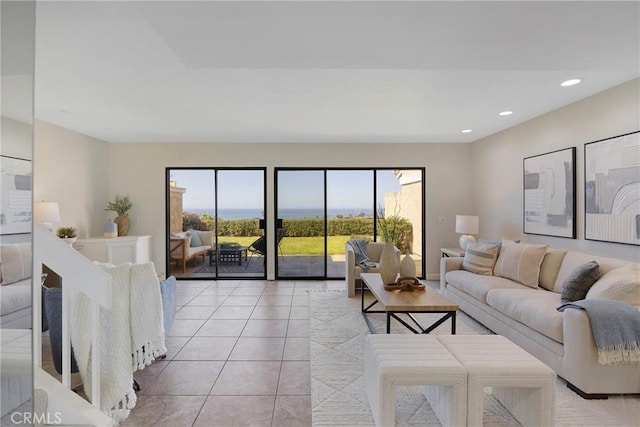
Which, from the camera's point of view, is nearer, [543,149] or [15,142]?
[15,142]

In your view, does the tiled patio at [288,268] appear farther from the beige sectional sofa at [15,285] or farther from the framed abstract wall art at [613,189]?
the beige sectional sofa at [15,285]

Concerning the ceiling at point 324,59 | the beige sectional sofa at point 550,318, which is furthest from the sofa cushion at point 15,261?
the beige sectional sofa at point 550,318

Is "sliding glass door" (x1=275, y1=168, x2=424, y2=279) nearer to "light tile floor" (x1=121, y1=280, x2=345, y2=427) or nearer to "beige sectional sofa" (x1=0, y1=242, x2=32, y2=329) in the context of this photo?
"light tile floor" (x1=121, y1=280, x2=345, y2=427)

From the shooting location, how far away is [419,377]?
6.30 feet

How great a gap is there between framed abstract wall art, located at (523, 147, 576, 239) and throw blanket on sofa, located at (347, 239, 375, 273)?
90.8 inches

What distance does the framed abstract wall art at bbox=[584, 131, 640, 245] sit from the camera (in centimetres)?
315

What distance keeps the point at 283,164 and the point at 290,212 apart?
0.93 metres

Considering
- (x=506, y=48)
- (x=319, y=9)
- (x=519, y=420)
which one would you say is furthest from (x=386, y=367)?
(x=506, y=48)

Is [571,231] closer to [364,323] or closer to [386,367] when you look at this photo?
[364,323]

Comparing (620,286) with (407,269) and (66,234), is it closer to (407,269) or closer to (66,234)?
(407,269)

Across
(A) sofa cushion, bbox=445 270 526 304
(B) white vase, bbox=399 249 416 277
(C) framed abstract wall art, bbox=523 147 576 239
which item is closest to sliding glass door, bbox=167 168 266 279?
(B) white vase, bbox=399 249 416 277

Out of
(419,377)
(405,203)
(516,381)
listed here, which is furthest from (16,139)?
(405,203)

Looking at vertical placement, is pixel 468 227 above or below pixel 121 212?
below

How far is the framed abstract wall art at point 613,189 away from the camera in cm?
315
